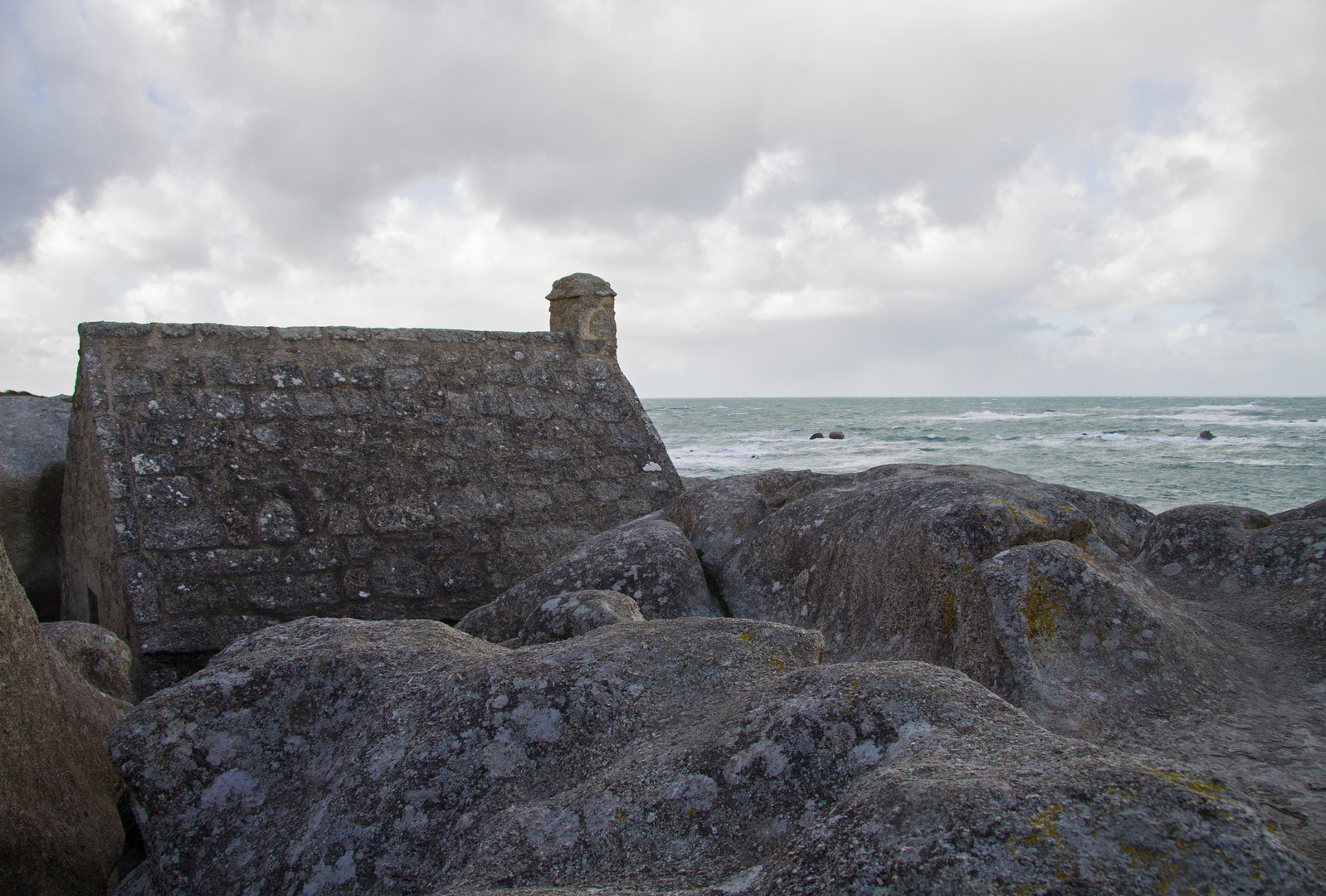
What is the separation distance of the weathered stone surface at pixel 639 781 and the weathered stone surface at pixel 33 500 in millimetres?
5646

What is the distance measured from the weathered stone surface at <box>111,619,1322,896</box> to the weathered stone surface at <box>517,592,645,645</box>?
0.47 meters

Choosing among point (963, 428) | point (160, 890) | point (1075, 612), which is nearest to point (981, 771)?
point (1075, 612)

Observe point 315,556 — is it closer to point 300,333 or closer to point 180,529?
point 180,529

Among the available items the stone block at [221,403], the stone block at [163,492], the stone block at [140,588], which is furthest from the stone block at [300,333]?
the stone block at [140,588]

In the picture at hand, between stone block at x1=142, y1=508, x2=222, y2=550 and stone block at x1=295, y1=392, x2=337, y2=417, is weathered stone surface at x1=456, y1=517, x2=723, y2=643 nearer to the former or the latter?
stone block at x1=142, y1=508, x2=222, y2=550

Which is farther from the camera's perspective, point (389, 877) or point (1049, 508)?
point (1049, 508)

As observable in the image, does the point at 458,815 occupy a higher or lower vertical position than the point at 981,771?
lower

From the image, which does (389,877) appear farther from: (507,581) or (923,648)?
(507,581)

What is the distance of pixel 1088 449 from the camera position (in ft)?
136

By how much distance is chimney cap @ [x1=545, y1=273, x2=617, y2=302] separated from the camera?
7141mm

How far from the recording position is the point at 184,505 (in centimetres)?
501

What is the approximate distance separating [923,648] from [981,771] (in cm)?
152

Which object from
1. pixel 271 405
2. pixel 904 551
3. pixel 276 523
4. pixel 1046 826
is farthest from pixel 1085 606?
pixel 271 405

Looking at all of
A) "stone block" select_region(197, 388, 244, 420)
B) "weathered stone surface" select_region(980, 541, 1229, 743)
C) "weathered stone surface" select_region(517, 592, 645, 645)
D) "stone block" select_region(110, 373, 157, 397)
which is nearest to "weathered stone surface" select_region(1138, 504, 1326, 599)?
"weathered stone surface" select_region(980, 541, 1229, 743)
